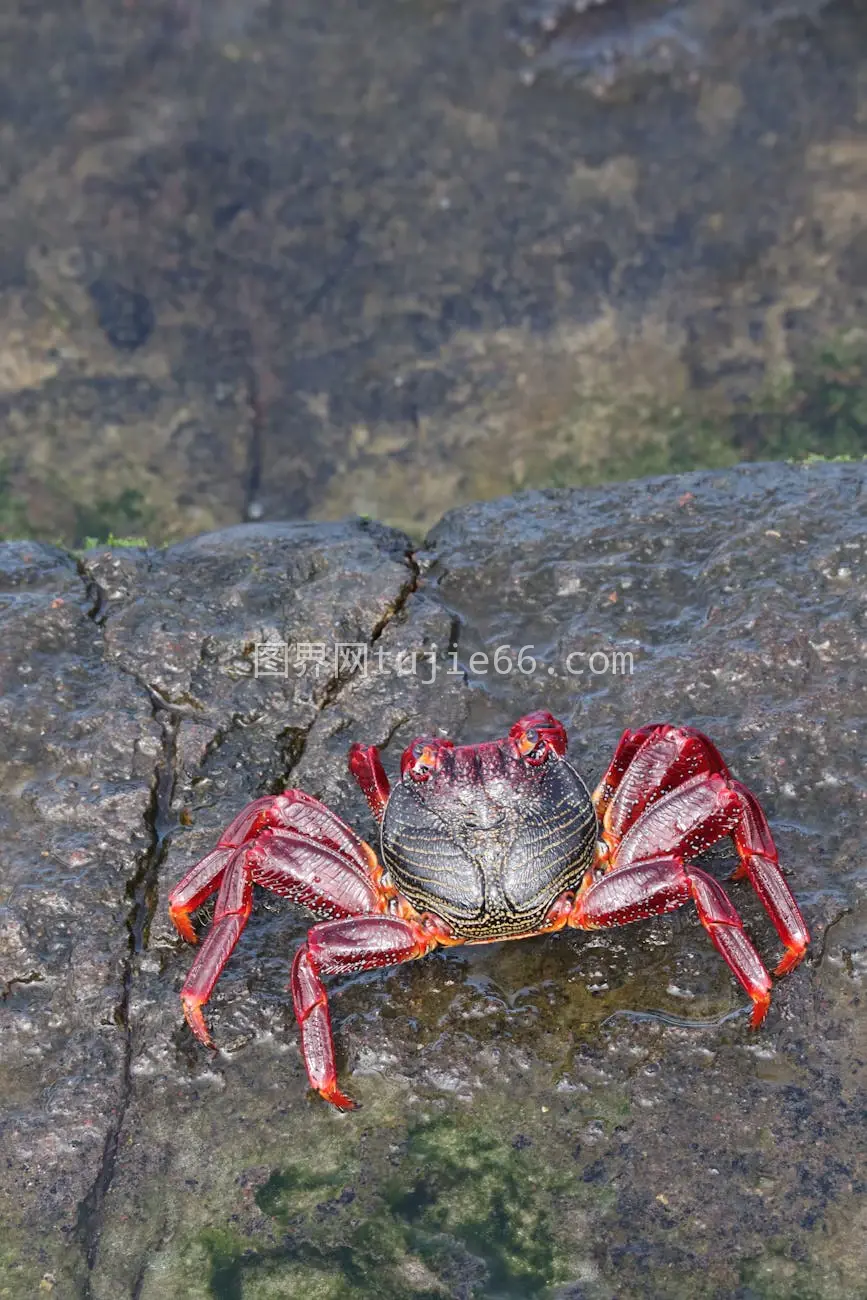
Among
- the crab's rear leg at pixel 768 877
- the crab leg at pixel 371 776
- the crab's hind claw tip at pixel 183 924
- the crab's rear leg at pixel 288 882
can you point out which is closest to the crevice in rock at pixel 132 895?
the crab's hind claw tip at pixel 183 924

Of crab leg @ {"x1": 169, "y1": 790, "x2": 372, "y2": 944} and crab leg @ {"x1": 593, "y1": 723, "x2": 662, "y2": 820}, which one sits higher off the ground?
crab leg @ {"x1": 593, "y1": 723, "x2": 662, "y2": 820}

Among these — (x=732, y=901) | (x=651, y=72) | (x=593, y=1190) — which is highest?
(x=651, y=72)

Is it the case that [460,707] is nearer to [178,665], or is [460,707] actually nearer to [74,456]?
[178,665]

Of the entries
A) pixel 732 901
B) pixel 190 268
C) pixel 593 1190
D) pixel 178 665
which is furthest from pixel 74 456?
pixel 593 1190

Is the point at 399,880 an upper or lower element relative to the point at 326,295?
lower

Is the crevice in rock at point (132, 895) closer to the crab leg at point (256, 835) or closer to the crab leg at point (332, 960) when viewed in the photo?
the crab leg at point (256, 835)

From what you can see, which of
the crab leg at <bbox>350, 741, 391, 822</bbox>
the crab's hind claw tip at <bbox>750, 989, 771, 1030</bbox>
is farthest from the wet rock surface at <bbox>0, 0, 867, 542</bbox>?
the crab's hind claw tip at <bbox>750, 989, 771, 1030</bbox>

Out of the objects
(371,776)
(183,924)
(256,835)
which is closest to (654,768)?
(371,776)

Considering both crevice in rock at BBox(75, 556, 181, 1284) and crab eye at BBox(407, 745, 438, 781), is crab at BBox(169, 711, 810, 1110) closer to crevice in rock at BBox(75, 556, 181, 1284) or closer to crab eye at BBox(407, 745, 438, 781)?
crab eye at BBox(407, 745, 438, 781)
